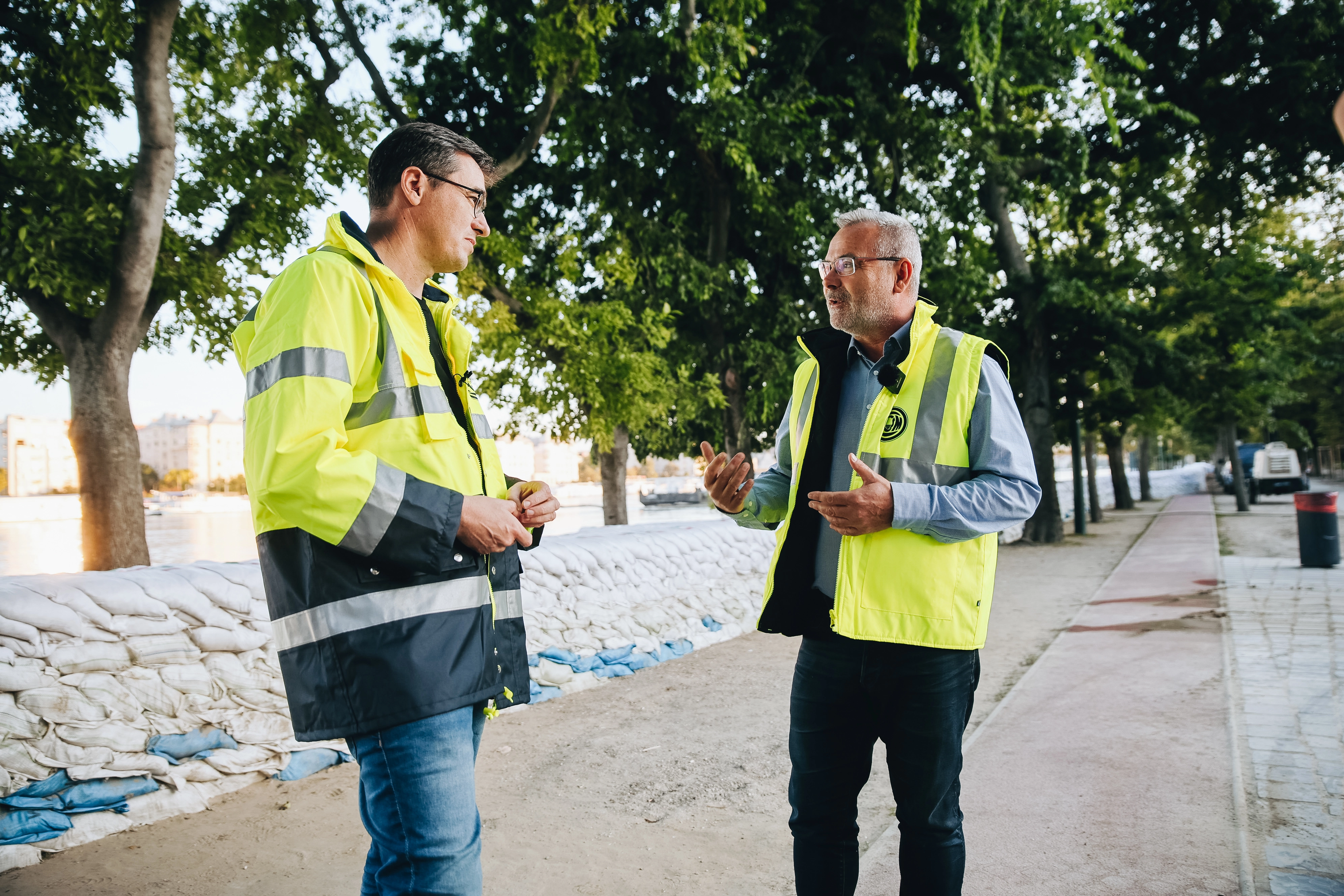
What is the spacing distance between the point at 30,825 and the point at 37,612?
2.78ft

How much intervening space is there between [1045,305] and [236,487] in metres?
112

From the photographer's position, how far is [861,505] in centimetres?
221

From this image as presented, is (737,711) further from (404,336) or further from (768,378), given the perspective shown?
(768,378)

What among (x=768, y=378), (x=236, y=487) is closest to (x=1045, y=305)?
(x=768, y=378)

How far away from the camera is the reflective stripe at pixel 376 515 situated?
5.25ft

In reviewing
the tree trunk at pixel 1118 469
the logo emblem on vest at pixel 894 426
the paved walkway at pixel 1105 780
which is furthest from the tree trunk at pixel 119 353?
the tree trunk at pixel 1118 469

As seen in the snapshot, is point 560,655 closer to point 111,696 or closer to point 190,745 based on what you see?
point 190,745

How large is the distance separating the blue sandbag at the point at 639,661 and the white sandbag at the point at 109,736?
11.4ft

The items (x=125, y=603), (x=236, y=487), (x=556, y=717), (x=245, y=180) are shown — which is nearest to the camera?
(x=125, y=603)

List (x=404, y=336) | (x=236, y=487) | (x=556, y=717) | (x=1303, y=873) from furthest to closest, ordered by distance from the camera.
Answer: (x=236, y=487) → (x=556, y=717) → (x=1303, y=873) → (x=404, y=336)

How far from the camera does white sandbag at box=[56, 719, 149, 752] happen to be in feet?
12.1

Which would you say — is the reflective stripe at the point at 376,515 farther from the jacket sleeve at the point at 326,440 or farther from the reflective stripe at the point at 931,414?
the reflective stripe at the point at 931,414

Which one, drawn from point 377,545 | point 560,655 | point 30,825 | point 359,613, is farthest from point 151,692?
point 377,545

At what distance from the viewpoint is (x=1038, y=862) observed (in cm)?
323
